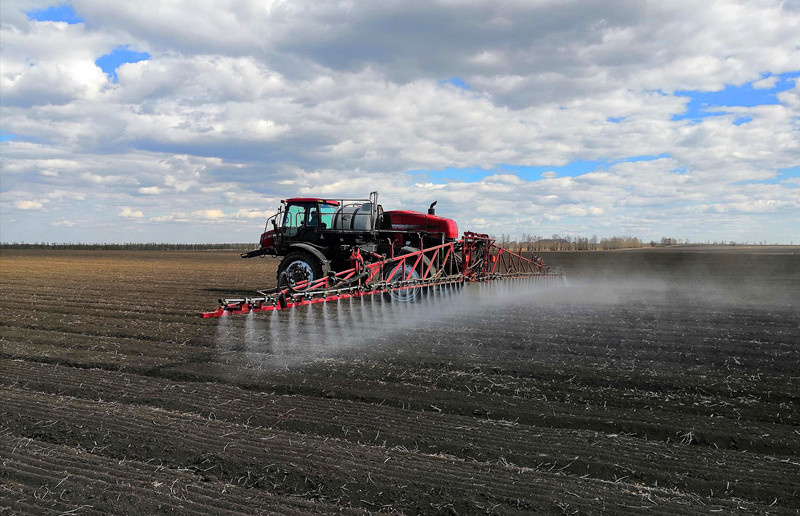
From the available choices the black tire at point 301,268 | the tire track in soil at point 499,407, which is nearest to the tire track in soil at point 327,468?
the tire track in soil at point 499,407

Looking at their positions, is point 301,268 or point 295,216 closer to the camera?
point 301,268

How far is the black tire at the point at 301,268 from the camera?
1269 centimetres

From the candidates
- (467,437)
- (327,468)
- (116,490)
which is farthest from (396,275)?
(116,490)

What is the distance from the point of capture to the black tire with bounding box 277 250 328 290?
1269 cm

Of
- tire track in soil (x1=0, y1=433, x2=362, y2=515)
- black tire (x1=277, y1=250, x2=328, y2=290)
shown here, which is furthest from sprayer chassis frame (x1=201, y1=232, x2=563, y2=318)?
tire track in soil (x1=0, y1=433, x2=362, y2=515)

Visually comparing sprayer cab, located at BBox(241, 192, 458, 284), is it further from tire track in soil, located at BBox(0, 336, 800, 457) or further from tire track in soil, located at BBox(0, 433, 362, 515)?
tire track in soil, located at BBox(0, 433, 362, 515)

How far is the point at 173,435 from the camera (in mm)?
5086

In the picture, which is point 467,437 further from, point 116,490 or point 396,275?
point 396,275

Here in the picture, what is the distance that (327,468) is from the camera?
4391 millimetres

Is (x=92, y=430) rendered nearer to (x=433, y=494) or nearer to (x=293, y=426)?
(x=293, y=426)

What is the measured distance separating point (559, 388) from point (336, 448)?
117 inches

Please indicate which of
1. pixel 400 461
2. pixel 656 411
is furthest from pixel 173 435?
pixel 656 411

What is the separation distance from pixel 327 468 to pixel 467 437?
130 cm

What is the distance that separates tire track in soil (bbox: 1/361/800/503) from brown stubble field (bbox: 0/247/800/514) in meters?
0.03
